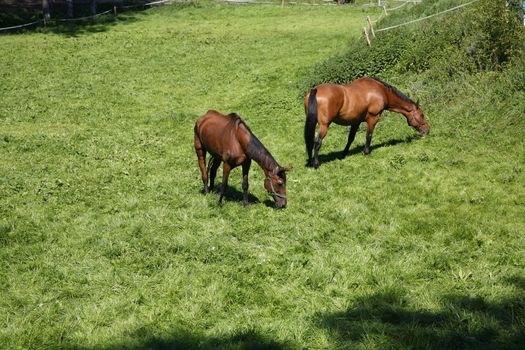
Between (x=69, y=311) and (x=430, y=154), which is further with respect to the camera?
(x=430, y=154)

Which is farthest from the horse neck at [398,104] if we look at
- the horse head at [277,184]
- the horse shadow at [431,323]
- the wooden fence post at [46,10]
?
the wooden fence post at [46,10]

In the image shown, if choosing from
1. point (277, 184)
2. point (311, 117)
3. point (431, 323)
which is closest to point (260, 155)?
point (277, 184)

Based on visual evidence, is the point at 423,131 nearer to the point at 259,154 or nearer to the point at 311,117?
the point at 311,117

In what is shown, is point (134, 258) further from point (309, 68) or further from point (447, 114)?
point (309, 68)

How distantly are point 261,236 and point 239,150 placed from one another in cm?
196

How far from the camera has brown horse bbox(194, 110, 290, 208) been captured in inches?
422

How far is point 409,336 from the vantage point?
675 centimetres

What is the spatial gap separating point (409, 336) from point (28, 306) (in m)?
5.65

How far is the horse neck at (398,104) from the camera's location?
1515cm

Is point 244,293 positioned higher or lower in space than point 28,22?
lower

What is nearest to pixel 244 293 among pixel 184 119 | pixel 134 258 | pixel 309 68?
pixel 134 258

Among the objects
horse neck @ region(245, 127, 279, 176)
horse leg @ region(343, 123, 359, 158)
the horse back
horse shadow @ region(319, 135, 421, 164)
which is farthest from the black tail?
horse neck @ region(245, 127, 279, 176)

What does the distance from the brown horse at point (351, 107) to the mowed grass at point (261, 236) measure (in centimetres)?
67

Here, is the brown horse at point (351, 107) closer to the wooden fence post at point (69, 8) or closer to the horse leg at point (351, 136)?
the horse leg at point (351, 136)
